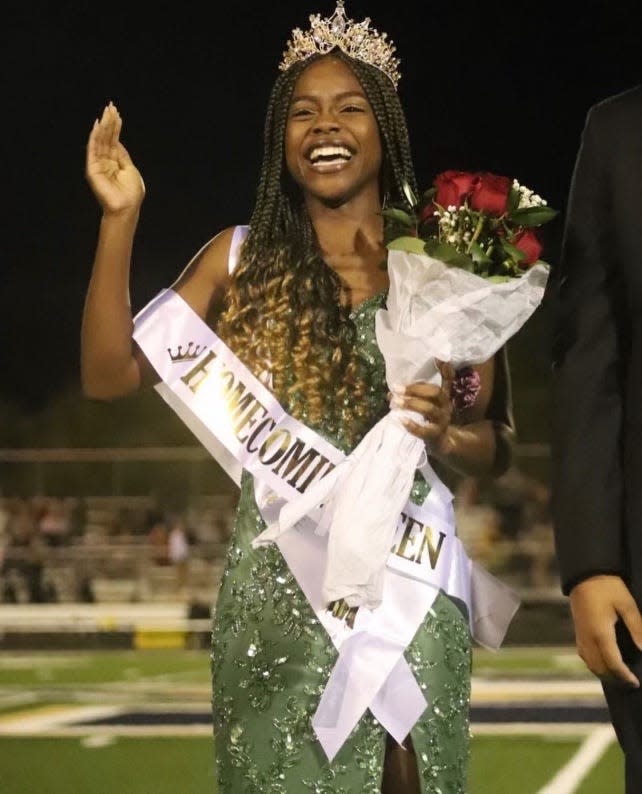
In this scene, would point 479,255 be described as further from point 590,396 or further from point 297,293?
point 590,396

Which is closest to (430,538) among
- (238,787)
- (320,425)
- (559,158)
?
(320,425)

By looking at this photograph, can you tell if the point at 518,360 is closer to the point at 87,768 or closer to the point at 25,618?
the point at 25,618

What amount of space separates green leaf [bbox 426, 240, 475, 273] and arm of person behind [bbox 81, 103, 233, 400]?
0.50m

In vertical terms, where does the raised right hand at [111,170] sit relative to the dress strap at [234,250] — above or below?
above

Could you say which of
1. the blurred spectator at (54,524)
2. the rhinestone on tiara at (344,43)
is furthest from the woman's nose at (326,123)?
the blurred spectator at (54,524)

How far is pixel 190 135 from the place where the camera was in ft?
98.3

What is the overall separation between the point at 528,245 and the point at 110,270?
0.68 m

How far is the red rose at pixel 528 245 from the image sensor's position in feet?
9.33

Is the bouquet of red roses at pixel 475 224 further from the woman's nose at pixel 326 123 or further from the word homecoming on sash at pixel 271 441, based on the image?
the word homecoming on sash at pixel 271 441

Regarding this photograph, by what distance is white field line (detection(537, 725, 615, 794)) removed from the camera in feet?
19.4

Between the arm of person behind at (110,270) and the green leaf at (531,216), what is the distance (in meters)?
0.62

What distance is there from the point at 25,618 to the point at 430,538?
11.8 m

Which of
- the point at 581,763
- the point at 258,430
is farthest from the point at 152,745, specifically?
the point at 258,430

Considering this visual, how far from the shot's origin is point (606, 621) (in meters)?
1.81
